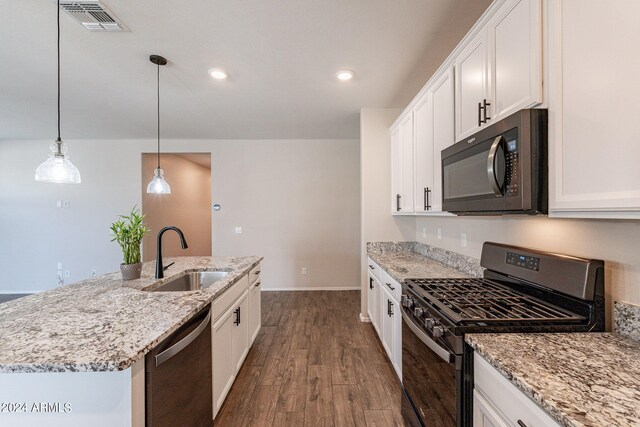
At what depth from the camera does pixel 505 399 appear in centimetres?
83

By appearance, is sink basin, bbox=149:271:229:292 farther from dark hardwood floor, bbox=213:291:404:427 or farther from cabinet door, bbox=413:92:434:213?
cabinet door, bbox=413:92:434:213

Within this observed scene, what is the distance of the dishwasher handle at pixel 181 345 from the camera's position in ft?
3.47

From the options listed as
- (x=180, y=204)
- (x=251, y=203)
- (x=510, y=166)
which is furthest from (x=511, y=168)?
(x=180, y=204)

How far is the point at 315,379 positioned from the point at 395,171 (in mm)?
2196

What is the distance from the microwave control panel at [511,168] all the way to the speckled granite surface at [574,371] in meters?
Answer: 0.58

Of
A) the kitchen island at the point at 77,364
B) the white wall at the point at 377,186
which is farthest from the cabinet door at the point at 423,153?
the kitchen island at the point at 77,364

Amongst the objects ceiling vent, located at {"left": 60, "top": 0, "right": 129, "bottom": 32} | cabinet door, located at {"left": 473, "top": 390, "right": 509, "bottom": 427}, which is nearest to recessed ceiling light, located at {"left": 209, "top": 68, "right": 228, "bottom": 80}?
ceiling vent, located at {"left": 60, "top": 0, "right": 129, "bottom": 32}

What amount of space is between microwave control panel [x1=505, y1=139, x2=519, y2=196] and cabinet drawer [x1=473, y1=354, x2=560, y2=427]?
0.68 meters

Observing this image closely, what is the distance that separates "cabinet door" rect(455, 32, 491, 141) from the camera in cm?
142

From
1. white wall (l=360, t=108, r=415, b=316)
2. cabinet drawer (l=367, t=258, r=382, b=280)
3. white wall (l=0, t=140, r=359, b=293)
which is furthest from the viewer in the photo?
white wall (l=0, t=140, r=359, b=293)

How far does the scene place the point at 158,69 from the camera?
240 cm

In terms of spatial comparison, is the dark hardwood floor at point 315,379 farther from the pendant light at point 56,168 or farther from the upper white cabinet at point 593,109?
the pendant light at point 56,168

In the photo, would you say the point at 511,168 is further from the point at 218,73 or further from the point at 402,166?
the point at 218,73

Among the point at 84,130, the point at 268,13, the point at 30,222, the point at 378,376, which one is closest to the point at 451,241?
the point at 378,376
